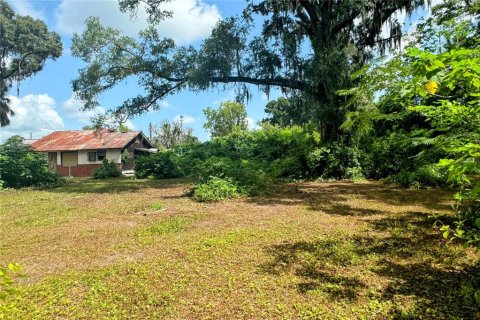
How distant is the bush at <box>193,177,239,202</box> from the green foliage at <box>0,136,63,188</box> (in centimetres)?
Answer: 964

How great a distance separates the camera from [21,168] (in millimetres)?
14273

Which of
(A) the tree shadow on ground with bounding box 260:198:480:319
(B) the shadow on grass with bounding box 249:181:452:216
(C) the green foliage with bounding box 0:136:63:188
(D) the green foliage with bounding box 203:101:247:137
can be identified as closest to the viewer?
(A) the tree shadow on ground with bounding box 260:198:480:319

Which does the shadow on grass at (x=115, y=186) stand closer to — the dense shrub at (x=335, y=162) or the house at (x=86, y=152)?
the dense shrub at (x=335, y=162)

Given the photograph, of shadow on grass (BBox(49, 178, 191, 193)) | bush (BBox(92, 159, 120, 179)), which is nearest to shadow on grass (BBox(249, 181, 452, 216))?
shadow on grass (BBox(49, 178, 191, 193))

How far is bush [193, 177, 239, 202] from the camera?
28.0 ft

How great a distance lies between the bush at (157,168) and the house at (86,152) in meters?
8.99

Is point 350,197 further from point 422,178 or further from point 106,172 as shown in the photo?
point 106,172

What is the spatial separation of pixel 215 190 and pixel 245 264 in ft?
16.3

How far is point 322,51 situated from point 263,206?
279 inches

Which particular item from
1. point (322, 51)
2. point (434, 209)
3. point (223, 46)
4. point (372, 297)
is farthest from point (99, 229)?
point (322, 51)

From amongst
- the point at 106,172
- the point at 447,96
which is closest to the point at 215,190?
the point at 447,96

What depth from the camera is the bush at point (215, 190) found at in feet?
28.0

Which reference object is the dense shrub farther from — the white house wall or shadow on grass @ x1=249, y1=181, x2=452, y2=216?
the white house wall

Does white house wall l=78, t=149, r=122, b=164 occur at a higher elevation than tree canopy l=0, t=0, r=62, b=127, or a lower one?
lower
